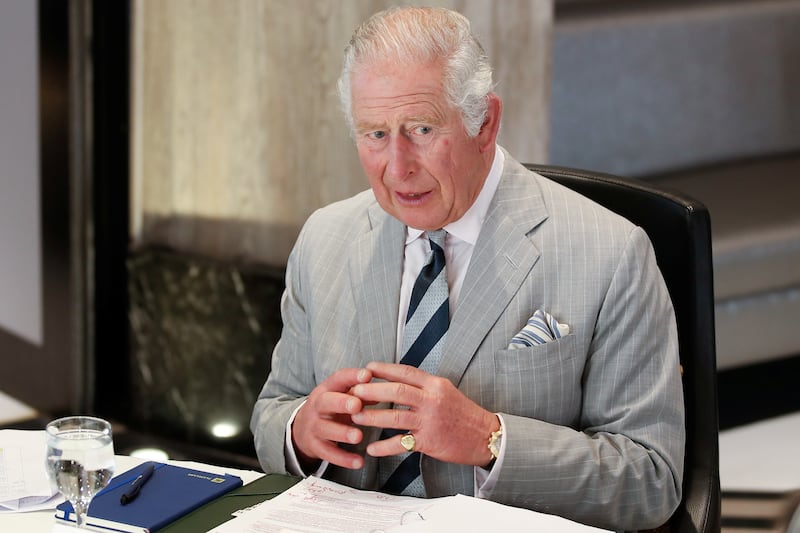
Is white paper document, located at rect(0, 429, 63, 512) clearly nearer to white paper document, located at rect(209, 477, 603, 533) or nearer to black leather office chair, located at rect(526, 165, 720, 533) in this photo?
white paper document, located at rect(209, 477, 603, 533)

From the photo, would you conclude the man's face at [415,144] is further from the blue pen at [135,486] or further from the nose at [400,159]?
the blue pen at [135,486]

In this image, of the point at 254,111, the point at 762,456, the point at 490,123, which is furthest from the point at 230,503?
the point at 762,456

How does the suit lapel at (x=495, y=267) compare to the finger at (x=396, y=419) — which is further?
the suit lapel at (x=495, y=267)

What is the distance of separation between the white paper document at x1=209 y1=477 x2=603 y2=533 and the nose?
19.2 inches

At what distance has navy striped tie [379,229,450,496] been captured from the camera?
69.2 inches

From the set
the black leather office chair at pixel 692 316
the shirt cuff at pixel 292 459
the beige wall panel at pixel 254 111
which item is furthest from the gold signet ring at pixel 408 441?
the beige wall panel at pixel 254 111

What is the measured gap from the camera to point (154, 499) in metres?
1.52

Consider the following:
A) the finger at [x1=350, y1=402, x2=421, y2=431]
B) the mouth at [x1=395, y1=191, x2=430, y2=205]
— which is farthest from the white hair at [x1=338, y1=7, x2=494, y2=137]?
the finger at [x1=350, y1=402, x2=421, y2=431]

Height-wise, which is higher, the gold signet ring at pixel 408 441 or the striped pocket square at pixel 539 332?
the striped pocket square at pixel 539 332

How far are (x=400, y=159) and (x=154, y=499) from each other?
0.61m

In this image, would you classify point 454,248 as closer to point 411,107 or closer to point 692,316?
point 411,107

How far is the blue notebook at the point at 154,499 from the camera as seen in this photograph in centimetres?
145

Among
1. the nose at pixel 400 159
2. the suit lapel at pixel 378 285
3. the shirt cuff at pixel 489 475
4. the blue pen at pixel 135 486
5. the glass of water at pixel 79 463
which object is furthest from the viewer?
the suit lapel at pixel 378 285

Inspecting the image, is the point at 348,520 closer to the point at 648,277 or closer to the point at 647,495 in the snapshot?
the point at 647,495
